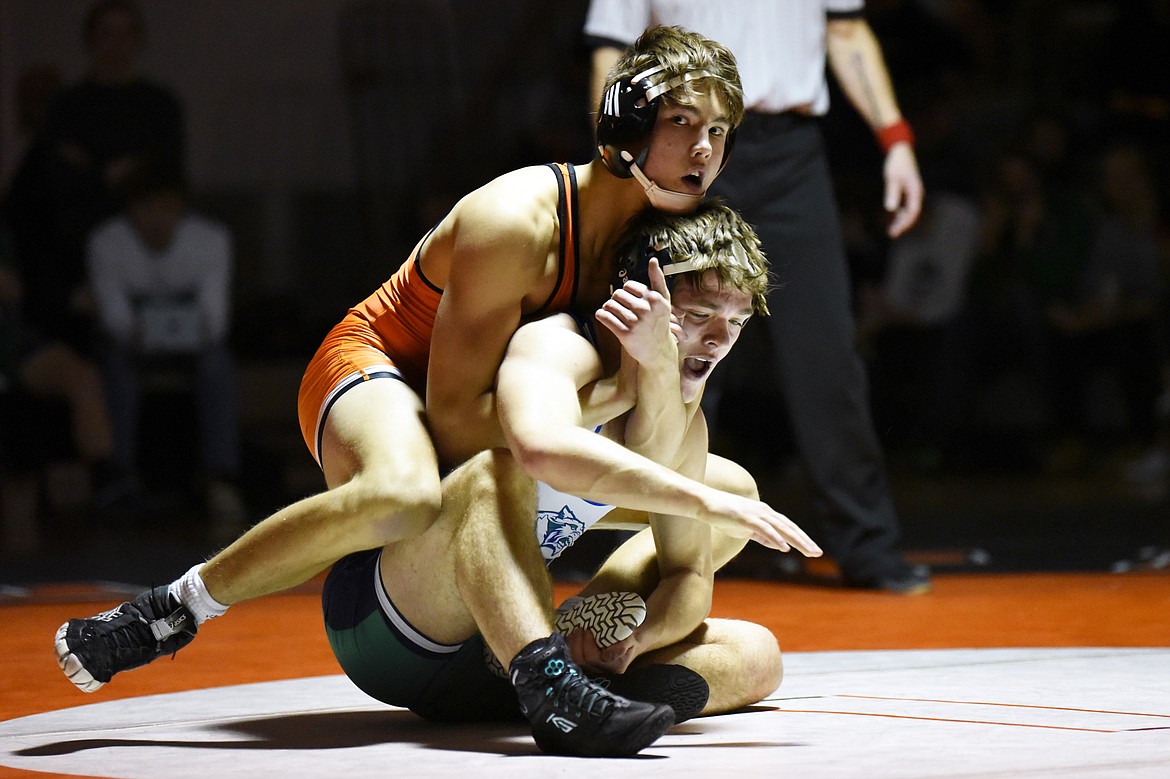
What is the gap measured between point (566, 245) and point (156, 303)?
4324 mm

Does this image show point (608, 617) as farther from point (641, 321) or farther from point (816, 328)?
point (816, 328)

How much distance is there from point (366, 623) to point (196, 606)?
23 cm

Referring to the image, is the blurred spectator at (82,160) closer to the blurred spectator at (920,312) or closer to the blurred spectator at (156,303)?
the blurred spectator at (156,303)

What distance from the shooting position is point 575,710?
6.36 feet

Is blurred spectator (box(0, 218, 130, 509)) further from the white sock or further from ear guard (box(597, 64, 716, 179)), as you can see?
ear guard (box(597, 64, 716, 179))

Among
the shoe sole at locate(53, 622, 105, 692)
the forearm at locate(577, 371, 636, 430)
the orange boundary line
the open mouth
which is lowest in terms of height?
the orange boundary line

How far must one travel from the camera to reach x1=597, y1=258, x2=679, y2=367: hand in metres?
2.11

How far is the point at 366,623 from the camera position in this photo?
2232mm

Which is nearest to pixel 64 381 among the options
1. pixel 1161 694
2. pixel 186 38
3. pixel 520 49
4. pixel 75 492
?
pixel 75 492

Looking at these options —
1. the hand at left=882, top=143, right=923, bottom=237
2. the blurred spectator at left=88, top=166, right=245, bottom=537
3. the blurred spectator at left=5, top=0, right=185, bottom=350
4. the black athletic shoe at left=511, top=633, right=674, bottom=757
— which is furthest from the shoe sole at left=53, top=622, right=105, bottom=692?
the blurred spectator at left=5, top=0, right=185, bottom=350

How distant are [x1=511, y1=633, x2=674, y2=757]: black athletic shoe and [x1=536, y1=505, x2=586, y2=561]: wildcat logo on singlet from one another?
0.26m

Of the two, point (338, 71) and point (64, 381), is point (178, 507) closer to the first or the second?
point (64, 381)

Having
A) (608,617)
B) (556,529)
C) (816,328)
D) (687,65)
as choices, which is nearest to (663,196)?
(687,65)

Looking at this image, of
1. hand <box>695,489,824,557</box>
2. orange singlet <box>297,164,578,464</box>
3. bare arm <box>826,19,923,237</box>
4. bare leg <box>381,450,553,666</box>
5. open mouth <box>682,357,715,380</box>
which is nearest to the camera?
hand <box>695,489,824,557</box>
